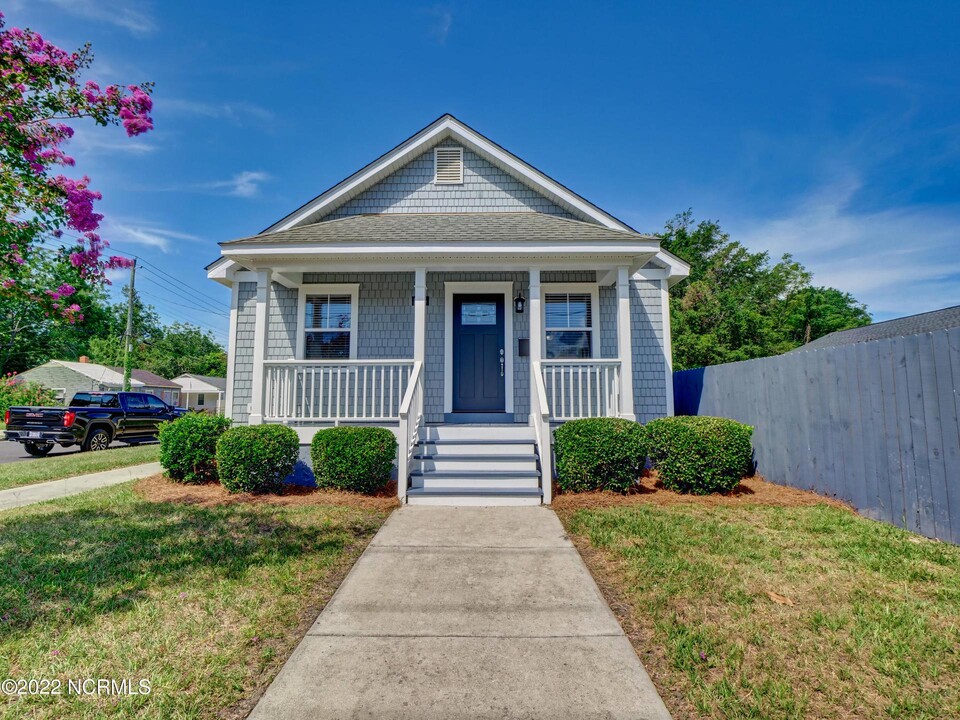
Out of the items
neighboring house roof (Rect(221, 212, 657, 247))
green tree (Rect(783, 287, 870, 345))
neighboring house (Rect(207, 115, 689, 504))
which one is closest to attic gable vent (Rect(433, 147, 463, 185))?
neighboring house (Rect(207, 115, 689, 504))

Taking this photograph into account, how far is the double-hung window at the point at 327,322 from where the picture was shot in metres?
8.48

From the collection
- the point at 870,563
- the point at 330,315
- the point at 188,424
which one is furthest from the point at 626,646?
the point at 330,315

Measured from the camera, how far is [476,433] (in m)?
6.95

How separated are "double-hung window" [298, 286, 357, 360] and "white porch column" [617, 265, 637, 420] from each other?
4.68m

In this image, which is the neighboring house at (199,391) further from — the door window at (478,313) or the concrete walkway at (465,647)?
the concrete walkway at (465,647)

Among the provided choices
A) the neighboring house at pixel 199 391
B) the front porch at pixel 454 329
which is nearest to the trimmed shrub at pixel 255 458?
the front porch at pixel 454 329

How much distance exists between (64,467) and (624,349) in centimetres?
1089

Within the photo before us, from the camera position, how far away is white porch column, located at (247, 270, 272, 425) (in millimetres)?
6918

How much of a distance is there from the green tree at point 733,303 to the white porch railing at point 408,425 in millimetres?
20012

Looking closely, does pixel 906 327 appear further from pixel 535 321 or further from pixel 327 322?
pixel 327 322

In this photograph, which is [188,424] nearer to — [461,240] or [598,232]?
[461,240]

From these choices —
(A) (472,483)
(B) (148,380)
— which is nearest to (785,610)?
(A) (472,483)

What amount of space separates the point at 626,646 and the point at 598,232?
6.13 metres

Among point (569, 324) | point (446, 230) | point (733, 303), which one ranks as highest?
point (733, 303)
